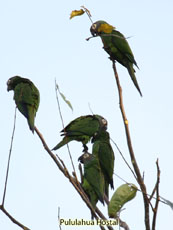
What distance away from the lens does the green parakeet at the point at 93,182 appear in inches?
146

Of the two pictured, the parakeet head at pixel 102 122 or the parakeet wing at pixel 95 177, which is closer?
the parakeet wing at pixel 95 177

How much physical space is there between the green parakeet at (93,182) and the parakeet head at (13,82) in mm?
2796

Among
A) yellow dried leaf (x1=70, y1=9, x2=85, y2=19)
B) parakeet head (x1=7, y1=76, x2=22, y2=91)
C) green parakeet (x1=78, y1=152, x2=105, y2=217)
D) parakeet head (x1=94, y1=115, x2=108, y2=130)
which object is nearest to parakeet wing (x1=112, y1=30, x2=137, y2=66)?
parakeet head (x1=94, y1=115, x2=108, y2=130)

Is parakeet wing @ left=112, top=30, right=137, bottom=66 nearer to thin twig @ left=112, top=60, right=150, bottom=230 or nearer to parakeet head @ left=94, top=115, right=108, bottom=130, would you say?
parakeet head @ left=94, top=115, right=108, bottom=130

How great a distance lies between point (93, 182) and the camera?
12.6ft

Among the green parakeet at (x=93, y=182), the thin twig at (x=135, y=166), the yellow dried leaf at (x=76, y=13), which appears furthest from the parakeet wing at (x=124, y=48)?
the thin twig at (x=135, y=166)

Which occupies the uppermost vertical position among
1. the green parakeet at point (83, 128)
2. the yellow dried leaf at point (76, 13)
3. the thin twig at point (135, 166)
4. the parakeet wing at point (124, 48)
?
the parakeet wing at point (124, 48)

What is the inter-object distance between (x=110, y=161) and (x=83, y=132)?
2.58 ft

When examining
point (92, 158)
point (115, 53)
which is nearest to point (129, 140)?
point (92, 158)

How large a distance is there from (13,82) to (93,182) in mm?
3275

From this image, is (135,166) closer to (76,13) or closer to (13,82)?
(76,13)

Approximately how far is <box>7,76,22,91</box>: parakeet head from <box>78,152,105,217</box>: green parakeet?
2796 mm

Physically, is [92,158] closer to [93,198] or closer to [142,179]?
[93,198]

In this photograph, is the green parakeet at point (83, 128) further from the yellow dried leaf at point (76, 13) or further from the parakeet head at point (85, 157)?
the yellow dried leaf at point (76, 13)
